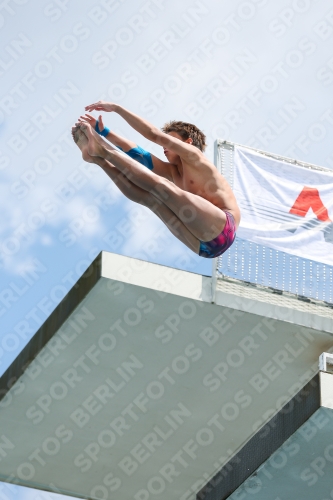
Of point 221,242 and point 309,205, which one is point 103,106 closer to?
point 221,242

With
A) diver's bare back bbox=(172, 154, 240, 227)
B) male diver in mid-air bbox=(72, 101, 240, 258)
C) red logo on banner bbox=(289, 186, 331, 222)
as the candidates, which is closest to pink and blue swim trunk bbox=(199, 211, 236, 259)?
male diver in mid-air bbox=(72, 101, 240, 258)

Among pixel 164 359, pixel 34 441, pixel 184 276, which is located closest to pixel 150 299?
pixel 184 276

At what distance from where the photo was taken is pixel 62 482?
11398 millimetres

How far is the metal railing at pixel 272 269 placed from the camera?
30.5 feet

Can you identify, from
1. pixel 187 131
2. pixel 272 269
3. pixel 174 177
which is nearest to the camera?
pixel 187 131

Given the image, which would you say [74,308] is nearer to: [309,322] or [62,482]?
[309,322]

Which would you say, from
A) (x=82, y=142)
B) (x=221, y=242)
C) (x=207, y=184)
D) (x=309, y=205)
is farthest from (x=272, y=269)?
(x=82, y=142)

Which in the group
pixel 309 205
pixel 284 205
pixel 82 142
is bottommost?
pixel 82 142

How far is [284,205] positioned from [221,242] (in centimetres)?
277

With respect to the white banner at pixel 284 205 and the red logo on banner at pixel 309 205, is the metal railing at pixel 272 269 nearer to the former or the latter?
the white banner at pixel 284 205

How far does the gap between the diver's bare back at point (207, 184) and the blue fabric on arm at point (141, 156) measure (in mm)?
395

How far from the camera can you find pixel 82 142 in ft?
24.1

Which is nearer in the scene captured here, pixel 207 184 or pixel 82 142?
pixel 82 142

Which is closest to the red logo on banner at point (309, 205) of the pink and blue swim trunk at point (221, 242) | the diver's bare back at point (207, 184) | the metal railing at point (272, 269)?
the metal railing at point (272, 269)
